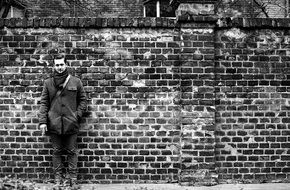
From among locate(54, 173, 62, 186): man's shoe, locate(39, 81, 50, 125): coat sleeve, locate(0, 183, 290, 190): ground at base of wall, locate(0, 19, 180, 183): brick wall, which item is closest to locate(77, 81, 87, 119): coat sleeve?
locate(0, 19, 180, 183): brick wall

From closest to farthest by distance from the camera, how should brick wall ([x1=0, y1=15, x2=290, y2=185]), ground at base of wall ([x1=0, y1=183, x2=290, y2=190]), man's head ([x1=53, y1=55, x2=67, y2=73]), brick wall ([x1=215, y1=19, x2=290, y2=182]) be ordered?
man's head ([x1=53, y1=55, x2=67, y2=73]) < ground at base of wall ([x1=0, y1=183, x2=290, y2=190]) < brick wall ([x1=0, y1=15, x2=290, y2=185]) < brick wall ([x1=215, y1=19, x2=290, y2=182])

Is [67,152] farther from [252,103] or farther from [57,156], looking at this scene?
[252,103]

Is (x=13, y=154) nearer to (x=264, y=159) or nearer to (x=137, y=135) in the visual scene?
(x=137, y=135)

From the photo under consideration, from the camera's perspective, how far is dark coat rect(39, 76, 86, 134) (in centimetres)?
568

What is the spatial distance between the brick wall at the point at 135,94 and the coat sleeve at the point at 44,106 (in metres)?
0.33

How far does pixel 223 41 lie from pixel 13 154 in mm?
3661

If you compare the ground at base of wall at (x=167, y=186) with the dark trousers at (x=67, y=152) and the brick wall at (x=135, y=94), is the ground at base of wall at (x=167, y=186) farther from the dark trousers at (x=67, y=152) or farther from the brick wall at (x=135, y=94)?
the dark trousers at (x=67, y=152)

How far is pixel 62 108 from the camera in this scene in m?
5.69

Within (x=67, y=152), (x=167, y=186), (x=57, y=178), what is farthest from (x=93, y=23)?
(x=167, y=186)

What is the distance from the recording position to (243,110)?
6.13 metres

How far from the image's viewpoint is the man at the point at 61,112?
18.6 ft

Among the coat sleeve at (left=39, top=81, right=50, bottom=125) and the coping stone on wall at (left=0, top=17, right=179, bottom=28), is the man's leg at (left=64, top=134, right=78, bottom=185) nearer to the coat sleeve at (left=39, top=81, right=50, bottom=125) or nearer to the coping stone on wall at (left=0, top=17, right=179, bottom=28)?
the coat sleeve at (left=39, top=81, right=50, bottom=125)

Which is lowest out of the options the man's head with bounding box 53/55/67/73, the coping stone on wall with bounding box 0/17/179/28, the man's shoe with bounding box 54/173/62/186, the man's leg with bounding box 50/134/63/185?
the man's shoe with bounding box 54/173/62/186

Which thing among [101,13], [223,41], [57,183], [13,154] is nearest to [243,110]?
[223,41]
